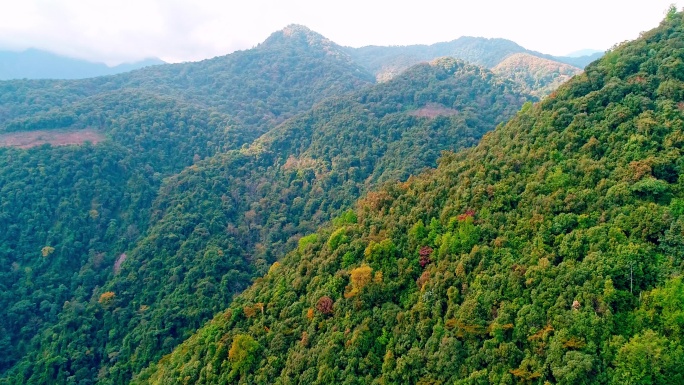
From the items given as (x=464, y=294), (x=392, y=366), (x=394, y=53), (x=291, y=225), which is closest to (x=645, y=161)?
(x=464, y=294)

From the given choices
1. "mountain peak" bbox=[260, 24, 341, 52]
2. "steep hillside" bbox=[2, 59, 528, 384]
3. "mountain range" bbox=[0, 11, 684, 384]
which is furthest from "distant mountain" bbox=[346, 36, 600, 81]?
"mountain range" bbox=[0, 11, 684, 384]

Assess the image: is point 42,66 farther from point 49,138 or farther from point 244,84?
point 49,138

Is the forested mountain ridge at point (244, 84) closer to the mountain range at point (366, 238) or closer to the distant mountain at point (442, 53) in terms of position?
the mountain range at point (366, 238)

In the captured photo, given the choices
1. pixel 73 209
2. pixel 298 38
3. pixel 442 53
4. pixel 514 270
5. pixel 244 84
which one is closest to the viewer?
pixel 514 270

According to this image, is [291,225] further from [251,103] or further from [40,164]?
[251,103]

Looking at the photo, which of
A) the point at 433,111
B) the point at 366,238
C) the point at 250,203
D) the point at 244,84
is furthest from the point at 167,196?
the point at 244,84

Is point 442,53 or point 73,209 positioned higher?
point 442,53

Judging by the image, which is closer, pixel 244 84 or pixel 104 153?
pixel 104 153
